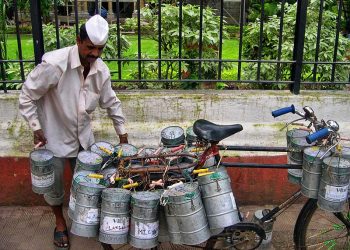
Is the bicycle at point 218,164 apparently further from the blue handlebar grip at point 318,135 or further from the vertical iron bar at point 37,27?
the vertical iron bar at point 37,27

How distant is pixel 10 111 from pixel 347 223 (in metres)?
2.94

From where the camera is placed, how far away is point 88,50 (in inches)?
120

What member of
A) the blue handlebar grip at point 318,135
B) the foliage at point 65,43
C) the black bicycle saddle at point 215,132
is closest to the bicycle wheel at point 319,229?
the blue handlebar grip at point 318,135

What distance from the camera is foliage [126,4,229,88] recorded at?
442 centimetres

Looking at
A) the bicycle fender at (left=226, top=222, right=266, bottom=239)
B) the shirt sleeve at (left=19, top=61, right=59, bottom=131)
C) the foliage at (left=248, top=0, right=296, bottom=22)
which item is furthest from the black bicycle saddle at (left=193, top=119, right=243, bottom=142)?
the foliage at (left=248, top=0, right=296, bottom=22)

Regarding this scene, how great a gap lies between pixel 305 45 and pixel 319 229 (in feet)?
6.25

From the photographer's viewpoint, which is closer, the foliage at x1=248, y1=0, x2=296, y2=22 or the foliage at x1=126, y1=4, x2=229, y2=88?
the foliage at x1=126, y1=4, x2=229, y2=88

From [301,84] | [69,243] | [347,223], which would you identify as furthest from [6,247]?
[301,84]

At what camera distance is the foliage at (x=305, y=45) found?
4668 millimetres

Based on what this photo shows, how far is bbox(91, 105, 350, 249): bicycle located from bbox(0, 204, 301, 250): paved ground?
1.92 ft

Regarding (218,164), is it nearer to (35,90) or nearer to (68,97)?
(68,97)

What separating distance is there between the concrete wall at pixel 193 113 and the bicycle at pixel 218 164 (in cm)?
98

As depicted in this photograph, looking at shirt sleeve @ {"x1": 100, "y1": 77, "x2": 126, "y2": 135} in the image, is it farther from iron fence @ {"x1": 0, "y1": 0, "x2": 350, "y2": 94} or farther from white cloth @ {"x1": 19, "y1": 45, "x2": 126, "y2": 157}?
iron fence @ {"x1": 0, "y1": 0, "x2": 350, "y2": 94}

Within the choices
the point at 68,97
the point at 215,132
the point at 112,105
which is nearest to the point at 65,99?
the point at 68,97
